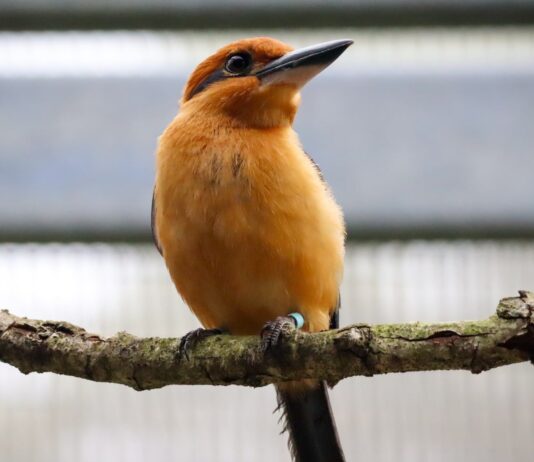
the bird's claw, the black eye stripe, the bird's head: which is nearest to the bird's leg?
the bird's claw

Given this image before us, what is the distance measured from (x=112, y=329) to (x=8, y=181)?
2.78 feet

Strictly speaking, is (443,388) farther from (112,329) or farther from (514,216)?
(112,329)

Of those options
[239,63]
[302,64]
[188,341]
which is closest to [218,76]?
[239,63]

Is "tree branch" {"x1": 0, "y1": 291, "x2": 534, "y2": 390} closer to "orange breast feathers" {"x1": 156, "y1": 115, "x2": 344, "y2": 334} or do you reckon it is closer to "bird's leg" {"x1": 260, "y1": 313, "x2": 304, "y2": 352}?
"bird's leg" {"x1": 260, "y1": 313, "x2": 304, "y2": 352}

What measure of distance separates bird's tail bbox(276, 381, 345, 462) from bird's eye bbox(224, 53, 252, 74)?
1080mm

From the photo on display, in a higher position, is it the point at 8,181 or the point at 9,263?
the point at 8,181

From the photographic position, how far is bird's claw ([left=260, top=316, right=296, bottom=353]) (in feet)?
8.34

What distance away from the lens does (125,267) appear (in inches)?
181

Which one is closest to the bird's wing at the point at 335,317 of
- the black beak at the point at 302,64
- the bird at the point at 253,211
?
the bird at the point at 253,211

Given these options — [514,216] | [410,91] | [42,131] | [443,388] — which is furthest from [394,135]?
[42,131]

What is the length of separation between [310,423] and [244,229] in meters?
0.84

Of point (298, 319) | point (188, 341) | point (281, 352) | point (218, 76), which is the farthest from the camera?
point (218, 76)

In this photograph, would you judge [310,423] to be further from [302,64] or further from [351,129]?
[351,129]

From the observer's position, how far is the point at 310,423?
10.8ft
